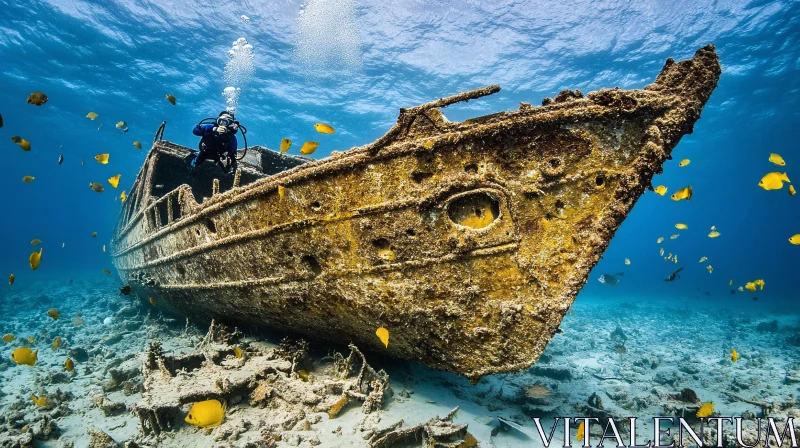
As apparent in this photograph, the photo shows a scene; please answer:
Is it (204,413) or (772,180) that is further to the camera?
(772,180)

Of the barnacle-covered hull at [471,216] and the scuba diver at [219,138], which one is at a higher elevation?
the scuba diver at [219,138]

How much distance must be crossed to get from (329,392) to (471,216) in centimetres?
268

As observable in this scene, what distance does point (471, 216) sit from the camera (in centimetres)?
338

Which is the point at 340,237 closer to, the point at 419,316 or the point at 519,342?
the point at 419,316

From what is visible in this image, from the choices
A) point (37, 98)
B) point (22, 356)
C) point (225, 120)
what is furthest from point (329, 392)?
point (37, 98)

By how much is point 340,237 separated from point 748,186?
81.6 m

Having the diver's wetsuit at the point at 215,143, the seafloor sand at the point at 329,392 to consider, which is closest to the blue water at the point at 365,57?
the seafloor sand at the point at 329,392

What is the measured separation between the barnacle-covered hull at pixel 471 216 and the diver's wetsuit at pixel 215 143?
1977mm

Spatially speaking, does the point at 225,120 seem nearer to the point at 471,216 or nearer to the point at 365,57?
the point at 471,216

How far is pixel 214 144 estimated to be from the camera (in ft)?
18.9

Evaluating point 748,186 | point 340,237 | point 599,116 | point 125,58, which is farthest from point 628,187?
point 748,186

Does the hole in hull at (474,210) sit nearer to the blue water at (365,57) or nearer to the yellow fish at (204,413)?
the yellow fish at (204,413)

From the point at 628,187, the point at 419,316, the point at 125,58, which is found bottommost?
the point at 419,316

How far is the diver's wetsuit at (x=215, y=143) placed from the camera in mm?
5680
